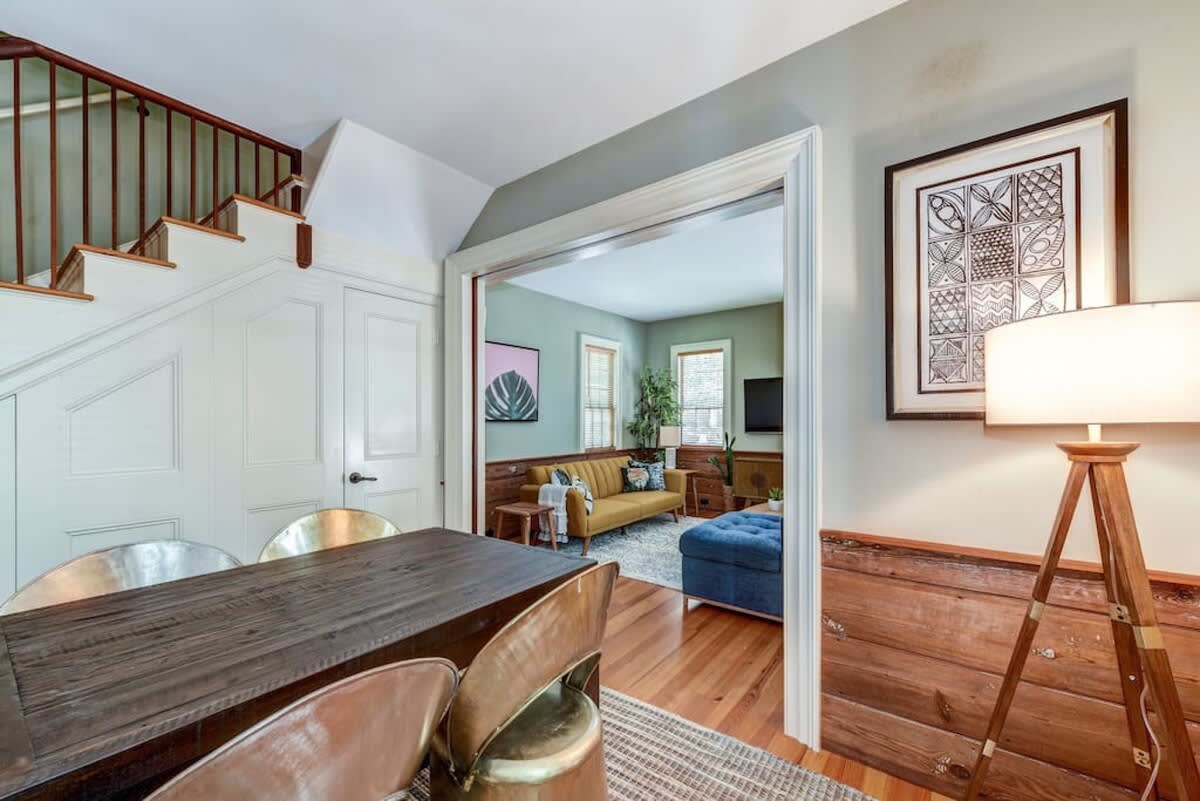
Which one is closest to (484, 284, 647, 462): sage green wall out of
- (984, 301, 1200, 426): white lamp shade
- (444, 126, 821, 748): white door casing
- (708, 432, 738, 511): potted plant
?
(708, 432, 738, 511): potted plant

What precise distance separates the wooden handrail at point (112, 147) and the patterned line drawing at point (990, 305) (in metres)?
3.00

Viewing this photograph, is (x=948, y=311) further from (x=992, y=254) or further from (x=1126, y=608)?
(x=1126, y=608)

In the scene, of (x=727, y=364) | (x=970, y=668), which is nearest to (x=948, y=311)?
(x=970, y=668)

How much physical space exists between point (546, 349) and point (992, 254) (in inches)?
170

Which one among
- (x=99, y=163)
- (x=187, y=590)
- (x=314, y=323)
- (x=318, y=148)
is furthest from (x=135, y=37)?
(x=187, y=590)

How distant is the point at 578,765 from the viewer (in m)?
1.00

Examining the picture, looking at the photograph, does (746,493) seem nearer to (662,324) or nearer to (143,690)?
(662,324)

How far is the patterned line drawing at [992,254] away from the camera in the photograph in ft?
4.62

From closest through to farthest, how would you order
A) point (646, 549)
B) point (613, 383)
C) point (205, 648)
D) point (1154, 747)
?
point (205, 648)
point (1154, 747)
point (646, 549)
point (613, 383)

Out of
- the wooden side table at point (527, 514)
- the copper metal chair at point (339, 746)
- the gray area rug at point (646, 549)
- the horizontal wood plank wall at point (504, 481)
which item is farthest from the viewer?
the horizontal wood plank wall at point (504, 481)

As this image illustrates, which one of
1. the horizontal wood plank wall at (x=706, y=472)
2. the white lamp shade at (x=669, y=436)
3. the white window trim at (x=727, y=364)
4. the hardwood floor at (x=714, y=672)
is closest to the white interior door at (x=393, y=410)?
the hardwood floor at (x=714, y=672)

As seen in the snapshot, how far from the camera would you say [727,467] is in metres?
5.87

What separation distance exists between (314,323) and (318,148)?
882 millimetres

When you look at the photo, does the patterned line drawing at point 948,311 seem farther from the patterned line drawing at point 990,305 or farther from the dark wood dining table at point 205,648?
the dark wood dining table at point 205,648
